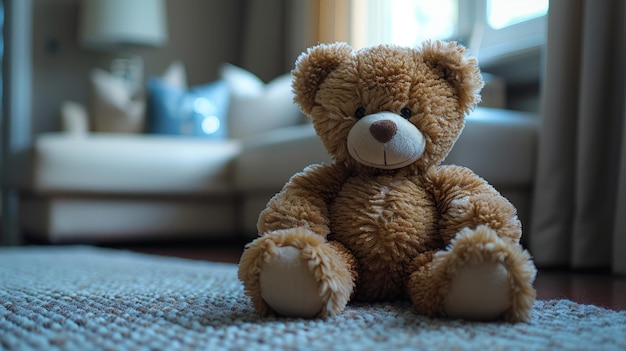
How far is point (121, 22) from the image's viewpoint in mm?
3211

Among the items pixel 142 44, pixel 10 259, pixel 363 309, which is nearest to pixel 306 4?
pixel 142 44

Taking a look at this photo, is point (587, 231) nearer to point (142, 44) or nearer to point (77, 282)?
point (77, 282)

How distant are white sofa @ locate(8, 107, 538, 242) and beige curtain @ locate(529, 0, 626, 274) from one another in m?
0.48

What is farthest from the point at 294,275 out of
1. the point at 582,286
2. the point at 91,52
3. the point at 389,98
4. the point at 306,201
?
the point at 91,52

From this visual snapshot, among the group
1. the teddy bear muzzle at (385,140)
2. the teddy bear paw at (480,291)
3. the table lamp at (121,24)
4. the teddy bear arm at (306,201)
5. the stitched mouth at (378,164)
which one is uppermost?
the table lamp at (121,24)

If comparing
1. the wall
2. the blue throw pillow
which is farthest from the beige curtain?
the wall

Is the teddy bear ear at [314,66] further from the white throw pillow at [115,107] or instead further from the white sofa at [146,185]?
the white throw pillow at [115,107]

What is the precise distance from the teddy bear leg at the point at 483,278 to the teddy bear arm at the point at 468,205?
0.05m

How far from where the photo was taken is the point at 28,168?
7.25 ft

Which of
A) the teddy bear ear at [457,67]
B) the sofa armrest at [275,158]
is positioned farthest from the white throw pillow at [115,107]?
the teddy bear ear at [457,67]

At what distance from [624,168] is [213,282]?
88 centimetres

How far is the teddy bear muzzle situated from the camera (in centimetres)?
79

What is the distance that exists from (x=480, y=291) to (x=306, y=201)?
25cm

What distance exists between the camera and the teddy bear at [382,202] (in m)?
0.72
